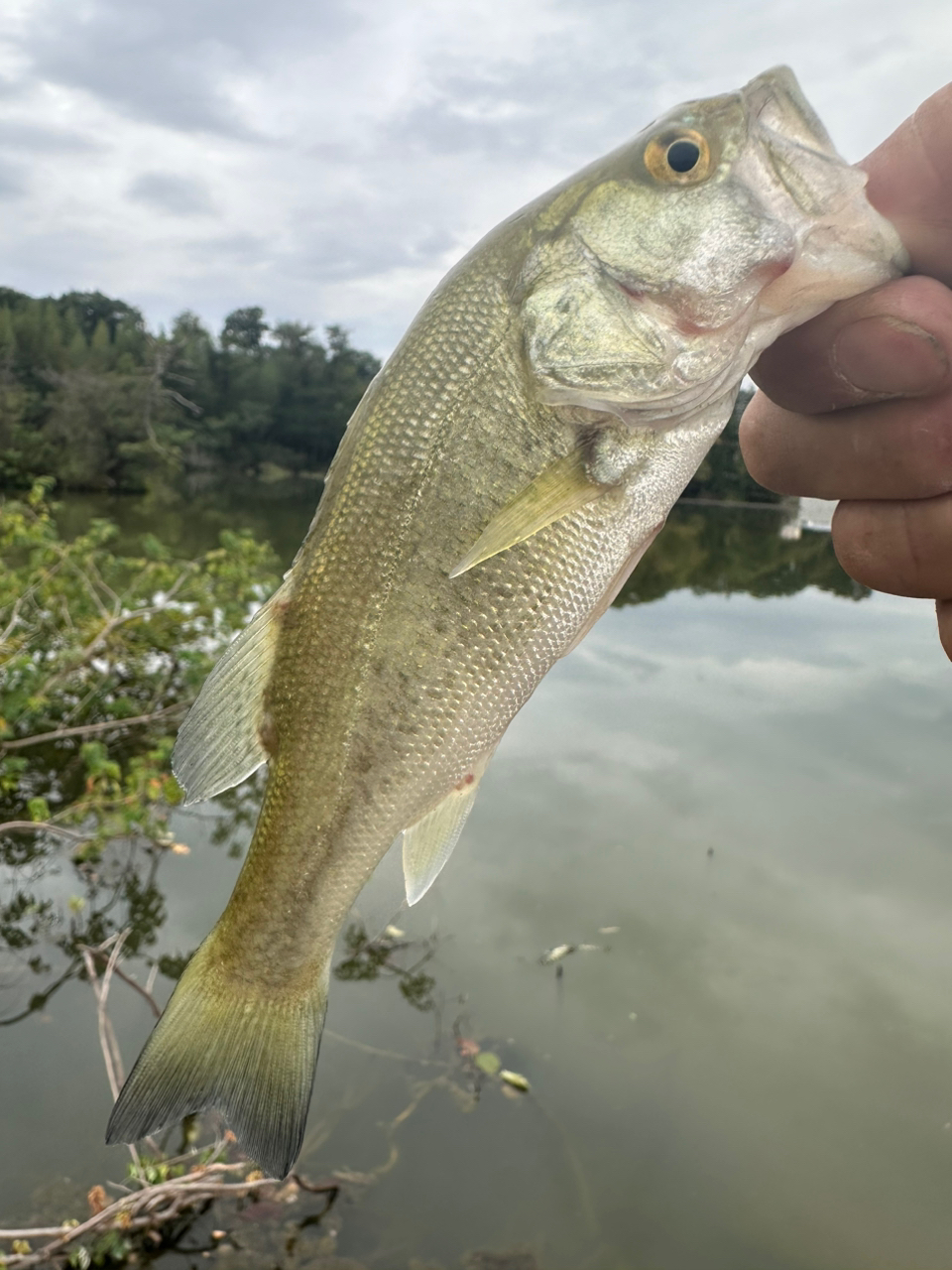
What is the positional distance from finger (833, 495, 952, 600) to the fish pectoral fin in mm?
673

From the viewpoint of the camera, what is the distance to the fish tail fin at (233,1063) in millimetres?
1526

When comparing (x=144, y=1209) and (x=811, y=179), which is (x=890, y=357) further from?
(x=144, y=1209)

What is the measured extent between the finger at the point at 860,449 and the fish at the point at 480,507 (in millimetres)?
278

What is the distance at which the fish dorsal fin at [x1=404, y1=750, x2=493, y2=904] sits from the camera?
5.46ft

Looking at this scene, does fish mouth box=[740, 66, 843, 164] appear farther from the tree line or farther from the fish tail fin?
the tree line

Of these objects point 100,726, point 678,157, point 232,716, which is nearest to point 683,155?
point 678,157

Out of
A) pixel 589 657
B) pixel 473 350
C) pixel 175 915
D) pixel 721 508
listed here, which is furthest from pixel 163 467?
pixel 473 350

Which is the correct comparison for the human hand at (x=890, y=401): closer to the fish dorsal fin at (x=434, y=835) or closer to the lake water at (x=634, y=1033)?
the fish dorsal fin at (x=434, y=835)

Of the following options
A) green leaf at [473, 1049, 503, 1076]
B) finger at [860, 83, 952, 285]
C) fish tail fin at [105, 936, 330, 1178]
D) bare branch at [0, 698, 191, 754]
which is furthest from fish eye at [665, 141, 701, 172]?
bare branch at [0, 698, 191, 754]

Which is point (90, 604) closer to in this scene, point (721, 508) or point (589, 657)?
point (589, 657)

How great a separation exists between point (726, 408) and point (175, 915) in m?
5.36

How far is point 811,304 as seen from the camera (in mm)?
1505

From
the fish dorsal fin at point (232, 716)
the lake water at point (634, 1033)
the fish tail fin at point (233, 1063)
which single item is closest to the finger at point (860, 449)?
the fish dorsal fin at point (232, 716)

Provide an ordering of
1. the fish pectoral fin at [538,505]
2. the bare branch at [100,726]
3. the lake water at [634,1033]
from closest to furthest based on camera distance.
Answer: the fish pectoral fin at [538,505] < the lake water at [634,1033] < the bare branch at [100,726]
